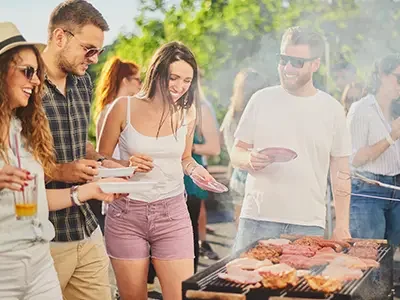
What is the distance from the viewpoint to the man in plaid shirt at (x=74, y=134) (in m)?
2.66

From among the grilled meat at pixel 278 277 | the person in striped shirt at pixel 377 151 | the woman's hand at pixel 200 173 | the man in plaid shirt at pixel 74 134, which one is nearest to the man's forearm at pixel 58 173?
the man in plaid shirt at pixel 74 134

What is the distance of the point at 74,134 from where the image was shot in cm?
271

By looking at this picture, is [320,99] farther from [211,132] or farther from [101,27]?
[101,27]

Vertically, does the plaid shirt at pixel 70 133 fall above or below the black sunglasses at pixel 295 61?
below

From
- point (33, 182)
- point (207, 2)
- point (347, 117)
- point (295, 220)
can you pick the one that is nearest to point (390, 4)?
point (347, 117)

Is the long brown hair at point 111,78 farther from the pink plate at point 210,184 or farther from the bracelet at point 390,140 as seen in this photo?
the bracelet at point 390,140

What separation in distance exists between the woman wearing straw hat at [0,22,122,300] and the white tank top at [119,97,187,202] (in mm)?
427

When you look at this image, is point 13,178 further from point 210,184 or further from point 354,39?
point 354,39

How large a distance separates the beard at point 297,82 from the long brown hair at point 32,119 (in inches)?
39.4

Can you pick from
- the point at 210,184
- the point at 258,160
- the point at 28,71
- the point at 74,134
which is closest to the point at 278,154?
the point at 258,160

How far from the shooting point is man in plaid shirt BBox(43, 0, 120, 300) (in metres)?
2.66

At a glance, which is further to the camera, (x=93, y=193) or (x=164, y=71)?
(x=164, y=71)

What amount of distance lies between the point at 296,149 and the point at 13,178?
1212 millimetres

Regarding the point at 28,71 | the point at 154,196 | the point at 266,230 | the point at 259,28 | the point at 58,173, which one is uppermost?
the point at 259,28
